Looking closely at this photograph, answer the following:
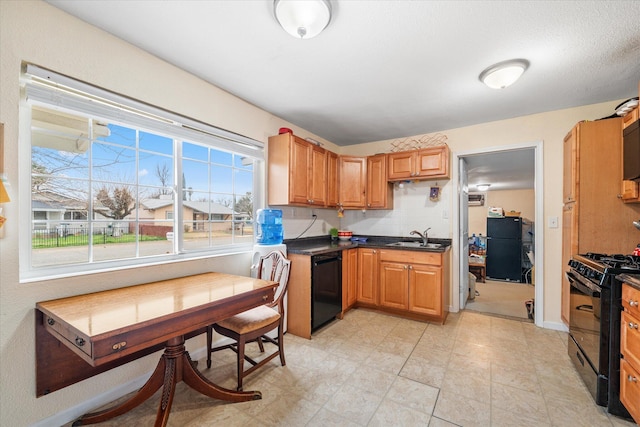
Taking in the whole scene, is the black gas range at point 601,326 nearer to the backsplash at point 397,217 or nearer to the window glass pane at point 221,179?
the backsplash at point 397,217

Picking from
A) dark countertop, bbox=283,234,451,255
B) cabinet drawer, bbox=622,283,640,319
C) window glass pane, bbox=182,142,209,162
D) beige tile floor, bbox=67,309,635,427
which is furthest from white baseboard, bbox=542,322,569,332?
window glass pane, bbox=182,142,209,162

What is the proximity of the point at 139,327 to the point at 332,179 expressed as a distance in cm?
288

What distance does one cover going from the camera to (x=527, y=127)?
3.12 m

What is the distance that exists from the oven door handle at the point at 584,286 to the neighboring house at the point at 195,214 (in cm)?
288

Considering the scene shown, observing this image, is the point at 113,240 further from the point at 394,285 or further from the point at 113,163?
the point at 394,285

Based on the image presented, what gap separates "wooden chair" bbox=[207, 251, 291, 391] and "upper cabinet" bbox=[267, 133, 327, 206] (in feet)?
2.47

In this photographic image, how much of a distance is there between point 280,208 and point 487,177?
16.1 feet

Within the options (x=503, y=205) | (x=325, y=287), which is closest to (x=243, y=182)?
(x=325, y=287)

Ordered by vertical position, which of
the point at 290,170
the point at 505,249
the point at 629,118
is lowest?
the point at 505,249

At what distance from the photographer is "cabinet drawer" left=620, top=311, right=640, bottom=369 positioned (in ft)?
4.91

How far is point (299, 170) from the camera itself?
3092 mm

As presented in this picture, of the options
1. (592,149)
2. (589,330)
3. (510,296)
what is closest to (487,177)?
(510,296)

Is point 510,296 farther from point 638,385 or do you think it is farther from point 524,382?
point 638,385

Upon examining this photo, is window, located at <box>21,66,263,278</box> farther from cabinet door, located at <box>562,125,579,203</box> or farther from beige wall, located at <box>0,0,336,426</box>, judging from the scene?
cabinet door, located at <box>562,125,579,203</box>
